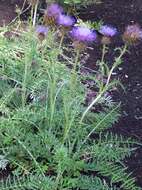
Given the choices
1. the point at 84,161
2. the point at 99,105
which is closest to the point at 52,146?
the point at 84,161

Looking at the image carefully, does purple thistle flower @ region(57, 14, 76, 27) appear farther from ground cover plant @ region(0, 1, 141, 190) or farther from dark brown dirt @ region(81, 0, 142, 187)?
dark brown dirt @ region(81, 0, 142, 187)

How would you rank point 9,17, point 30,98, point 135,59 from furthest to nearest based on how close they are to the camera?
point 9,17 < point 135,59 < point 30,98

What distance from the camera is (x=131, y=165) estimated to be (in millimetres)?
2660

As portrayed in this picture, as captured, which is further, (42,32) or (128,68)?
(128,68)

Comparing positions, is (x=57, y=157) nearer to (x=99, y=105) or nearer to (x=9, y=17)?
(x=99, y=105)

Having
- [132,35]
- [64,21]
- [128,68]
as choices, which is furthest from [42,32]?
[128,68]

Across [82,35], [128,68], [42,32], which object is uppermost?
[82,35]

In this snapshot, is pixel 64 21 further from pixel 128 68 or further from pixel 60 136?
pixel 128 68

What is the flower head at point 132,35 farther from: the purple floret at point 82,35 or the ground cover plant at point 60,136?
the purple floret at point 82,35

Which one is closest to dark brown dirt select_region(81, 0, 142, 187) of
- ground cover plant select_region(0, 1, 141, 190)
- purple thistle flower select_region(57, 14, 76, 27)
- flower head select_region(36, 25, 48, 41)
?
ground cover plant select_region(0, 1, 141, 190)

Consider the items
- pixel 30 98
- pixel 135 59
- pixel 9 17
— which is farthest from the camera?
pixel 9 17

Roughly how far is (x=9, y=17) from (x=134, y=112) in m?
1.67

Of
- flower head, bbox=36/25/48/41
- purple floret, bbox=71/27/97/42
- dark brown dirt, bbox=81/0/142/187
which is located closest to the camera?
purple floret, bbox=71/27/97/42

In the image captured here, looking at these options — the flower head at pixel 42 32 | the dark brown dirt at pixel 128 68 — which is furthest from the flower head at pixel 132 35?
the dark brown dirt at pixel 128 68
